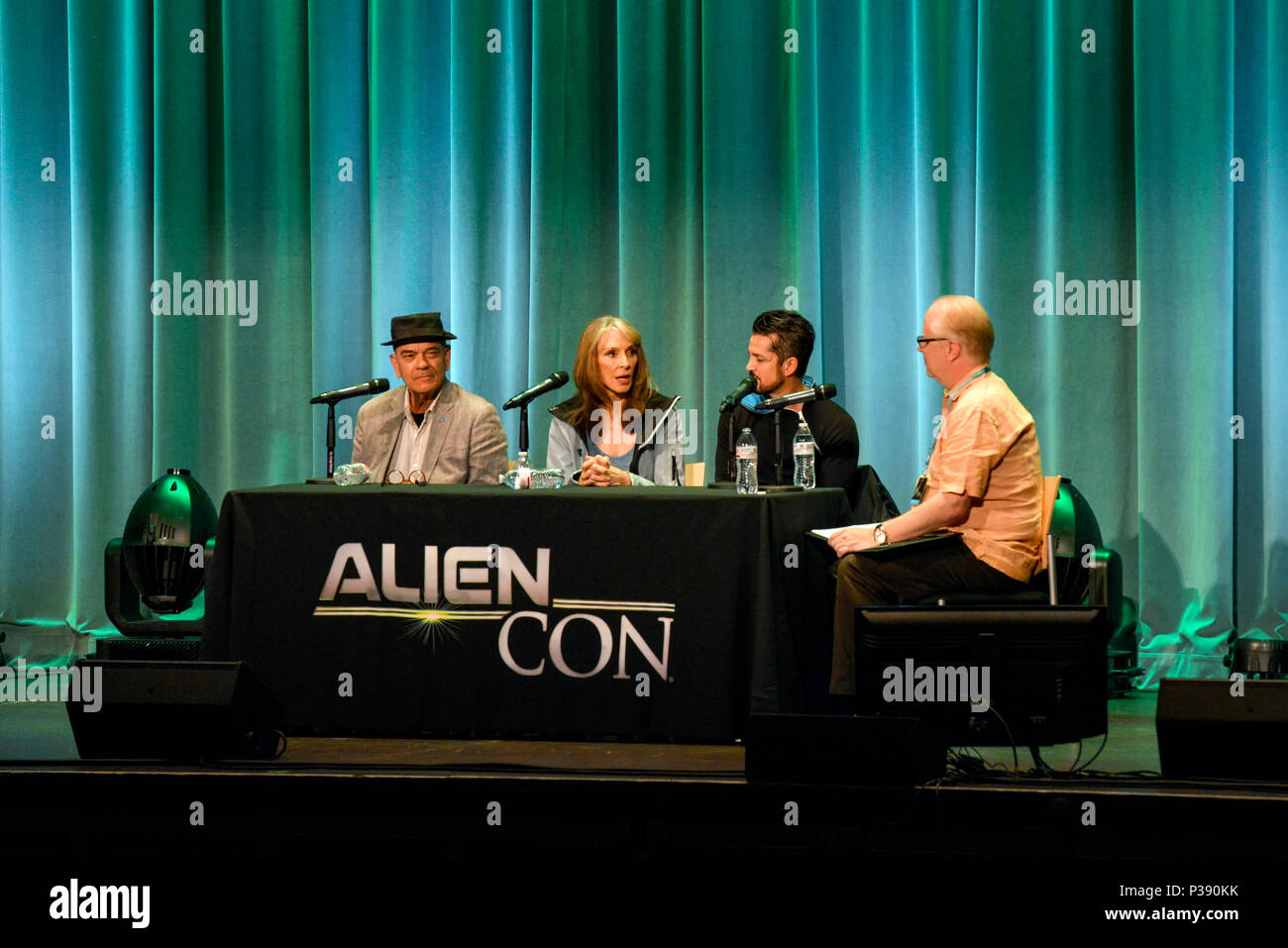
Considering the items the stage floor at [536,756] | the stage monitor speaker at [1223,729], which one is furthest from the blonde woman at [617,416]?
the stage monitor speaker at [1223,729]

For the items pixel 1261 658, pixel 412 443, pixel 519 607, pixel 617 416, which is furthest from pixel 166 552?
pixel 1261 658

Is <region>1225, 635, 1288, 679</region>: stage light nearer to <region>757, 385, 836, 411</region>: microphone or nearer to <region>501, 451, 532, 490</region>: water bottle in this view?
<region>757, 385, 836, 411</region>: microphone

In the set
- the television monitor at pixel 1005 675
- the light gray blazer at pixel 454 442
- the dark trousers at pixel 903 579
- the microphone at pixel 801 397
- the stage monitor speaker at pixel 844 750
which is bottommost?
the stage monitor speaker at pixel 844 750

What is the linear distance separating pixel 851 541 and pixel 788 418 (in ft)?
3.51

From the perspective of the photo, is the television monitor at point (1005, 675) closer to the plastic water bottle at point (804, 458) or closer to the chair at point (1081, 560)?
the plastic water bottle at point (804, 458)

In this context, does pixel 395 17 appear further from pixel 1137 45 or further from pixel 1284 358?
pixel 1284 358

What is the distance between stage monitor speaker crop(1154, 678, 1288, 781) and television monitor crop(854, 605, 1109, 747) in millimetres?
161

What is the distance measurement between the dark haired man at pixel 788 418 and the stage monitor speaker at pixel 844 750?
1.54m

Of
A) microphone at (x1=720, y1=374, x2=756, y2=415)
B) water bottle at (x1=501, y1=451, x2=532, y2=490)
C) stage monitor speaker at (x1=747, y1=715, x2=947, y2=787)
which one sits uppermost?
microphone at (x1=720, y1=374, x2=756, y2=415)

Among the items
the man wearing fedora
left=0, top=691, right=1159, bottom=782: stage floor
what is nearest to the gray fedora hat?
the man wearing fedora

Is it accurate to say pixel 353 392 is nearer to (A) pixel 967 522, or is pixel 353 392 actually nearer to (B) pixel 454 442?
(B) pixel 454 442

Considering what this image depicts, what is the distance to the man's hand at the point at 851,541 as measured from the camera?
3.60m

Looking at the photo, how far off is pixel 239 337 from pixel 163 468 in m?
0.64

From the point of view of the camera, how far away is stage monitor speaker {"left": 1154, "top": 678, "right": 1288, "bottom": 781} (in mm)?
2934
